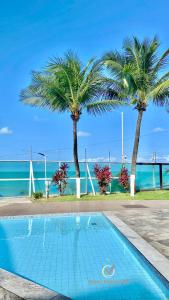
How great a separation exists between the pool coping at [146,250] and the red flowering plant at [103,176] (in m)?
7.20

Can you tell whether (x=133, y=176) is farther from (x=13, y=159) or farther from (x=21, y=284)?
(x=21, y=284)

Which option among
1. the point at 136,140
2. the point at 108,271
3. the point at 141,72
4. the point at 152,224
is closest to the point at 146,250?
the point at 108,271

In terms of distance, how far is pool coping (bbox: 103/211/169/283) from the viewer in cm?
512

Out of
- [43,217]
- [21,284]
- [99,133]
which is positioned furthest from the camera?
[99,133]

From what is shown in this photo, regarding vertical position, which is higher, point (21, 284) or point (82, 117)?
point (82, 117)

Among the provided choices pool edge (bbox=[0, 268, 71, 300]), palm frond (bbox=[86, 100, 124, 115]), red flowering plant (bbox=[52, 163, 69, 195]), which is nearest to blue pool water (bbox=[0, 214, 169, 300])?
pool edge (bbox=[0, 268, 71, 300])

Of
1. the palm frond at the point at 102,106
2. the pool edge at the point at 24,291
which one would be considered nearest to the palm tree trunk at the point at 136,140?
the palm frond at the point at 102,106

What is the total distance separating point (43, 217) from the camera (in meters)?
10.4

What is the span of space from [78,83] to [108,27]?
3.08m

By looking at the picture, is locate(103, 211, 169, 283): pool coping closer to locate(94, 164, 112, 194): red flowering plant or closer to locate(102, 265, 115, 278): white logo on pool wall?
locate(102, 265, 115, 278): white logo on pool wall

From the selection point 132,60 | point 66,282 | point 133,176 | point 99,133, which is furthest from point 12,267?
point 99,133

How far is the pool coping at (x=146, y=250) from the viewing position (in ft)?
16.8

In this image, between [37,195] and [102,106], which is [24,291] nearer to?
[37,195]

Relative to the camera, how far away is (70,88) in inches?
647
